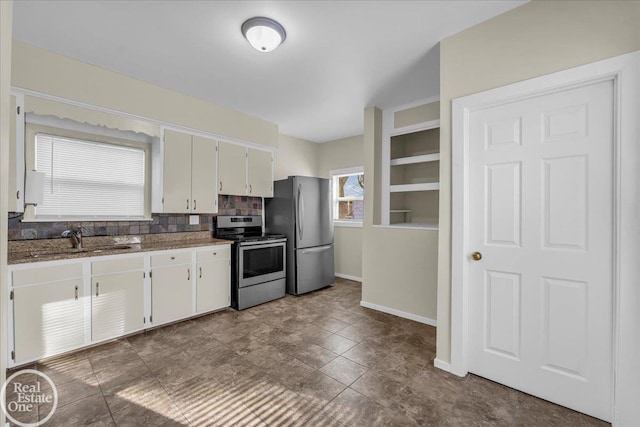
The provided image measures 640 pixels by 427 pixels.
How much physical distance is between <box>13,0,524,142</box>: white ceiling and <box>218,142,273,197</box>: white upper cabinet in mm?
748

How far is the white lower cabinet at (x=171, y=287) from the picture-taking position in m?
2.95

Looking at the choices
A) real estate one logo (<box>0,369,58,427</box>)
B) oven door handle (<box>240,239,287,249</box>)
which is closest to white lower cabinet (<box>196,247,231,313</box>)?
oven door handle (<box>240,239,287,249</box>)

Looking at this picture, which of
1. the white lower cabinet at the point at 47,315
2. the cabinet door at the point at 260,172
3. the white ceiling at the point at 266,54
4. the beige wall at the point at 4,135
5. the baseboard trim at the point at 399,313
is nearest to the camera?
the beige wall at the point at 4,135

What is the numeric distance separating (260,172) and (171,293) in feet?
6.73

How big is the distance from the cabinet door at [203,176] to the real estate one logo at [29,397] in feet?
6.44

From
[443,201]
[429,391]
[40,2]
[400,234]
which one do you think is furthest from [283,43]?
[429,391]

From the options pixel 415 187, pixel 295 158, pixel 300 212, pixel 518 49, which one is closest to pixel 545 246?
pixel 518 49

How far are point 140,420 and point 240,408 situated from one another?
0.58 metres

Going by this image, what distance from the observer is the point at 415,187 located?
11.3ft

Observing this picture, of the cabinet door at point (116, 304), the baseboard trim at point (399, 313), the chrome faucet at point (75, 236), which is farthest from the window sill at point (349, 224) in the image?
the chrome faucet at point (75, 236)

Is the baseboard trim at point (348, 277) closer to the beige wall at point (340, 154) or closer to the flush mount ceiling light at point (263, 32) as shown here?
the beige wall at point (340, 154)

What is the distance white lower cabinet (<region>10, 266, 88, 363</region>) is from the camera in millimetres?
2203

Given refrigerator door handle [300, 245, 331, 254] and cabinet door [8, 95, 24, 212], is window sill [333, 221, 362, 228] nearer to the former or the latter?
refrigerator door handle [300, 245, 331, 254]

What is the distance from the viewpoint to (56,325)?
2.35 m
